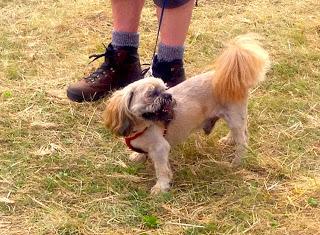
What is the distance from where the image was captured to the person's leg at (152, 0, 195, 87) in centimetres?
326

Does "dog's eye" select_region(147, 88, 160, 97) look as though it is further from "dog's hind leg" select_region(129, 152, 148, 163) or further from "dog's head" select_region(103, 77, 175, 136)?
"dog's hind leg" select_region(129, 152, 148, 163)

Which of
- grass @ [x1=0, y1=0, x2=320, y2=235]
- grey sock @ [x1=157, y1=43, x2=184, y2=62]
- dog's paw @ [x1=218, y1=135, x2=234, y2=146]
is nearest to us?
grass @ [x1=0, y1=0, x2=320, y2=235]

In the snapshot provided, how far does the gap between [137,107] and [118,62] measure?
105 centimetres

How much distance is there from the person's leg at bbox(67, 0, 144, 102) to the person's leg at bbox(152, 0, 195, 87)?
32 cm

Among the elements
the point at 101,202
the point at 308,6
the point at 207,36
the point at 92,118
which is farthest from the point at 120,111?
the point at 308,6

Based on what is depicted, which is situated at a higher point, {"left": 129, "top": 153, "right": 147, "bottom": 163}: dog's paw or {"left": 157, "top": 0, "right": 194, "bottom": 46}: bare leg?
{"left": 157, "top": 0, "right": 194, "bottom": 46}: bare leg

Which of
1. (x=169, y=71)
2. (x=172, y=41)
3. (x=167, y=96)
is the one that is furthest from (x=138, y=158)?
(x=172, y=41)

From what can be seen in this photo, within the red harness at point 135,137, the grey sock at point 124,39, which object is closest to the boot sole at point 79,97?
the grey sock at point 124,39

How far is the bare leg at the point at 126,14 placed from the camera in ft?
11.9

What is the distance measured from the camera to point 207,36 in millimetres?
4656

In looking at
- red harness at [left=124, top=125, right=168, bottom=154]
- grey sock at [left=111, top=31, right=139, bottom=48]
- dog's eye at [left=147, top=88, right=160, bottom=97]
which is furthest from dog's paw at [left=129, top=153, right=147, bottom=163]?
Result: grey sock at [left=111, top=31, right=139, bottom=48]

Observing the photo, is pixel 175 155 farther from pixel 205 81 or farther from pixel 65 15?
pixel 65 15

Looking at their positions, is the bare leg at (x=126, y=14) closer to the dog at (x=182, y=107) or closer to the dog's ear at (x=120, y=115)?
the dog at (x=182, y=107)

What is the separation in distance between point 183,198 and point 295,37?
7.66ft
